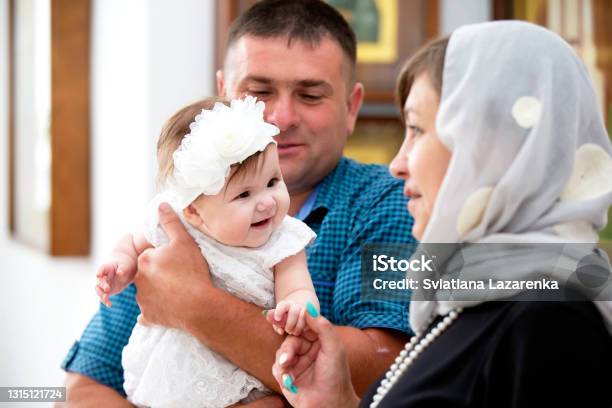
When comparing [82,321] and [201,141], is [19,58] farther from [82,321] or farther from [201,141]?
[201,141]

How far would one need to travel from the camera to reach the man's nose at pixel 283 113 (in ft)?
6.16

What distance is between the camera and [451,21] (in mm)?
2959

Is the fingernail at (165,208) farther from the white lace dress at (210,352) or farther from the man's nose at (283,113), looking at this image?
the man's nose at (283,113)

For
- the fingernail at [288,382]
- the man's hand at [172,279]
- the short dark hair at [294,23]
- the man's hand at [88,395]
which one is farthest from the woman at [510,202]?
the short dark hair at [294,23]

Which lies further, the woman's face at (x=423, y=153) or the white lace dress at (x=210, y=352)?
the white lace dress at (x=210, y=352)

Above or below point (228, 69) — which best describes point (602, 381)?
below

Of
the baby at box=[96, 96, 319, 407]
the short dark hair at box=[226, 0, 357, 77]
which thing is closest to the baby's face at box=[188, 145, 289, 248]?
the baby at box=[96, 96, 319, 407]

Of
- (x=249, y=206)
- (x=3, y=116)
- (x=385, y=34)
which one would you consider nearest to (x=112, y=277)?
(x=249, y=206)

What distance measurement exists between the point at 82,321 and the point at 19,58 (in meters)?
1.54

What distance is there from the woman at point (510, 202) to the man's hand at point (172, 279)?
44cm

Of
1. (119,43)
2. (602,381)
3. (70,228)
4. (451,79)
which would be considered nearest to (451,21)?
(119,43)

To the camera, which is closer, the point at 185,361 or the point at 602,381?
the point at 602,381

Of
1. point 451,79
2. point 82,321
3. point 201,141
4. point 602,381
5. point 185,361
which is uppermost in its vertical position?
point 451,79

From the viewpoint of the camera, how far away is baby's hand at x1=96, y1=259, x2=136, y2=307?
56.8 inches
